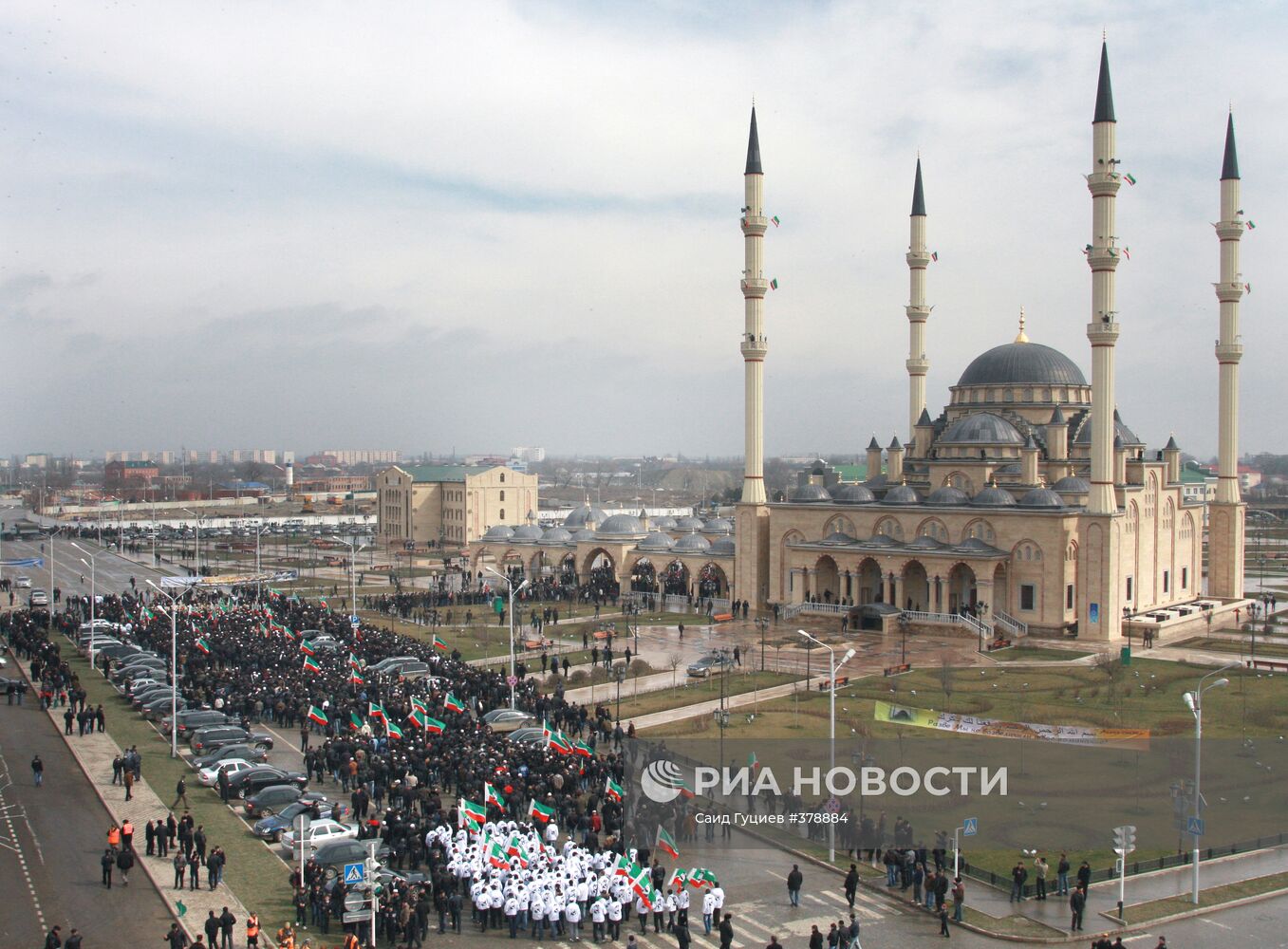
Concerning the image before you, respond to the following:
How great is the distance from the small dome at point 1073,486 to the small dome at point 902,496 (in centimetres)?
631

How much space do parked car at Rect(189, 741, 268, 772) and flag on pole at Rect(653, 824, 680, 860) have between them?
35.3 ft

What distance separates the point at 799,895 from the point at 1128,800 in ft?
31.1

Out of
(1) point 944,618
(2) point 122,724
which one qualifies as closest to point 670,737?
(2) point 122,724

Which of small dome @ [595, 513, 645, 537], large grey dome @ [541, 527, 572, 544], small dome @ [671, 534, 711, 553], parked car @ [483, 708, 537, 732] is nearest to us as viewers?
parked car @ [483, 708, 537, 732]

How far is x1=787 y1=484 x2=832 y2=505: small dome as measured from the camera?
5897 cm

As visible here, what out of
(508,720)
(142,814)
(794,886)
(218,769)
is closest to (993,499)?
(508,720)

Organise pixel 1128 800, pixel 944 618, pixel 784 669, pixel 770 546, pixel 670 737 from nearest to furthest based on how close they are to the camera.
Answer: pixel 1128 800, pixel 670 737, pixel 784 669, pixel 944 618, pixel 770 546

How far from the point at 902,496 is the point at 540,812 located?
119 feet

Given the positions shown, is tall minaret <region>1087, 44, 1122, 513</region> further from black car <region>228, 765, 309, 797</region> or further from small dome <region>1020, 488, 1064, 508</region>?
black car <region>228, 765, 309, 797</region>

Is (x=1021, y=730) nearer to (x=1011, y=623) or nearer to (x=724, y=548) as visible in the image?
(x=1011, y=623)

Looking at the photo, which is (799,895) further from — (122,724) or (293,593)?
(293,593)

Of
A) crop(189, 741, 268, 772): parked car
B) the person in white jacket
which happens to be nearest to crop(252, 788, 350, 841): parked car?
crop(189, 741, 268, 772): parked car

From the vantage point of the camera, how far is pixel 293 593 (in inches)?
2571

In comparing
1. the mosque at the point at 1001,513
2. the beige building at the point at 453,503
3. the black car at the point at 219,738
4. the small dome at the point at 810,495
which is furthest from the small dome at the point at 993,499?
the beige building at the point at 453,503
